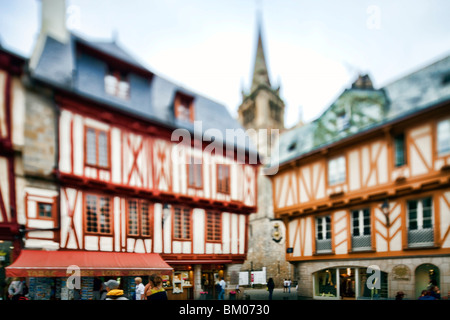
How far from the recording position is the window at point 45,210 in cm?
465

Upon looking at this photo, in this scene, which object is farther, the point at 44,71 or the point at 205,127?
the point at 205,127

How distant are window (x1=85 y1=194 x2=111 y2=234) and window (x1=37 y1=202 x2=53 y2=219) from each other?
0.64 m

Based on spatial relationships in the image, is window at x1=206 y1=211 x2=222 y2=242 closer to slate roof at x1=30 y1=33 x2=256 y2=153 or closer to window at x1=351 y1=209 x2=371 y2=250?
slate roof at x1=30 y1=33 x2=256 y2=153

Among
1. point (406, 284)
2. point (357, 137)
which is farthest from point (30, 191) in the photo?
point (406, 284)

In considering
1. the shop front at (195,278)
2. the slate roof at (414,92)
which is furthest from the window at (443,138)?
the shop front at (195,278)

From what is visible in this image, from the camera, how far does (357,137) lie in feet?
13.4

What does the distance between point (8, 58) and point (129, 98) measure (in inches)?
67.0

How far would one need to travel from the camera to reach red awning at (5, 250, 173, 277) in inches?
167

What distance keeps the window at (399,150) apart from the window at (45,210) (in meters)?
5.21

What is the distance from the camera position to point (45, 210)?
474 cm

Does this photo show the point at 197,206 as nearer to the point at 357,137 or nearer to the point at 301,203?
the point at 301,203

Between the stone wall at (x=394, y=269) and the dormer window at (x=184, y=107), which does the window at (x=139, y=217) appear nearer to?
the dormer window at (x=184, y=107)

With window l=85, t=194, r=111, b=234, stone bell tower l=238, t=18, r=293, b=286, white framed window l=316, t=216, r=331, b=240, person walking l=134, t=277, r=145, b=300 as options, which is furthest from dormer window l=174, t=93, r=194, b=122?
person walking l=134, t=277, r=145, b=300

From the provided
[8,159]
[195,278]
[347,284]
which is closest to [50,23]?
[8,159]
